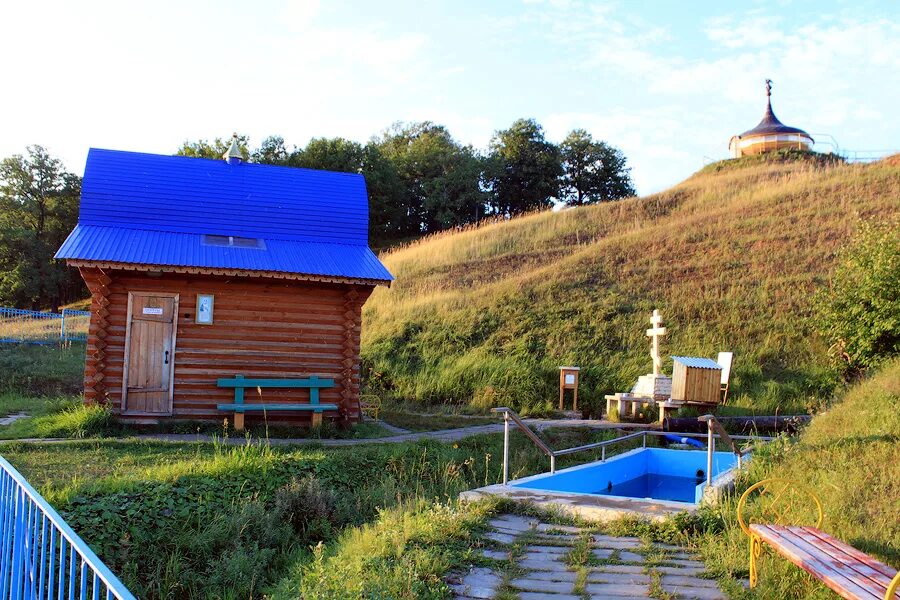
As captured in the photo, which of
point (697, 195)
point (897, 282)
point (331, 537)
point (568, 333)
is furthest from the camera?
point (697, 195)

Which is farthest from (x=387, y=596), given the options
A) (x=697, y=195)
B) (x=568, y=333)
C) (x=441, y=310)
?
(x=697, y=195)

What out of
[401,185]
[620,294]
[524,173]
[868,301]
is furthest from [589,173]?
[868,301]

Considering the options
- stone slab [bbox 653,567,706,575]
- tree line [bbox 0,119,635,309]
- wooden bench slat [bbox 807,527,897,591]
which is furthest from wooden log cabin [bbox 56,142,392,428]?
tree line [bbox 0,119,635,309]

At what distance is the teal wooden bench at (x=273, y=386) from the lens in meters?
14.2

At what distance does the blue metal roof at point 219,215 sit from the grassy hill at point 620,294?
6068 mm

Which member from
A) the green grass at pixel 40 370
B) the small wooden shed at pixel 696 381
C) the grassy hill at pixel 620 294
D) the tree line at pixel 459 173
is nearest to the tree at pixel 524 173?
the tree line at pixel 459 173

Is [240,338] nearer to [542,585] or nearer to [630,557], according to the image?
[630,557]

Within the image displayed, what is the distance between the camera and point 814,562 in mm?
5066

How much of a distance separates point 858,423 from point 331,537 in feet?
23.6

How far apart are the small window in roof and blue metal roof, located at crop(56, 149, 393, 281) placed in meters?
0.12

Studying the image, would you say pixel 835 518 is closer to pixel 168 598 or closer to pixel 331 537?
pixel 331 537

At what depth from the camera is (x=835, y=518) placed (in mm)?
6953

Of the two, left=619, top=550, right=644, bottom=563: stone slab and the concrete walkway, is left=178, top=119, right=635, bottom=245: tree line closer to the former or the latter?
the concrete walkway

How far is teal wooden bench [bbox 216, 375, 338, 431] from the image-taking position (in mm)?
14211
